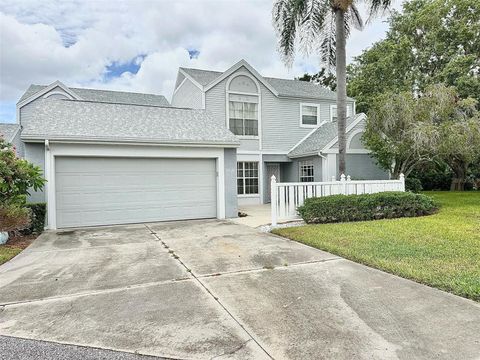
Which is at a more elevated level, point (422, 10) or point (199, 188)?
point (422, 10)

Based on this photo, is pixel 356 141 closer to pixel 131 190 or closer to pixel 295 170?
pixel 295 170

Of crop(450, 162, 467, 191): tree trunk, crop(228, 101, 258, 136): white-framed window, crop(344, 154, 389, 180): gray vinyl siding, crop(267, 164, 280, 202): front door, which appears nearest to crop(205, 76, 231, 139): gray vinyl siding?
crop(228, 101, 258, 136): white-framed window

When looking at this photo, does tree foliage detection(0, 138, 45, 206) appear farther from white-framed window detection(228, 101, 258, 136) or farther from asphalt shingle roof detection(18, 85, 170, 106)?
asphalt shingle roof detection(18, 85, 170, 106)

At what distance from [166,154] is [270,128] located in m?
7.69

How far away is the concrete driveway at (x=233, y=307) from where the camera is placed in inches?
126

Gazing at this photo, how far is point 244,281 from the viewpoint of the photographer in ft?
16.7

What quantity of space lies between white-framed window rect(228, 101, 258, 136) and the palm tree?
398cm

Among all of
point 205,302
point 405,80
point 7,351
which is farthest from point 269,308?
point 405,80

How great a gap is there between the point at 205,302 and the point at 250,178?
13.3 meters

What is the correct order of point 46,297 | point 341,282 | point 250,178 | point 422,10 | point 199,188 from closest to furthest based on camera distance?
point 46,297
point 341,282
point 199,188
point 250,178
point 422,10

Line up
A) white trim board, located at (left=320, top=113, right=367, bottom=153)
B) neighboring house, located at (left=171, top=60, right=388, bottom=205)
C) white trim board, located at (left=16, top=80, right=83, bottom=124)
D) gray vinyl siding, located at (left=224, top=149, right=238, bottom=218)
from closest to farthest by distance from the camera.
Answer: gray vinyl siding, located at (left=224, top=149, right=238, bottom=218)
white trim board, located at (left=320, top=113, right=367, bottom=153)
neighboring house, located at (left=171, top=60, right=388, bottom=205)
white trim board, located at (left=16, top=80, right=83, bottom=124)

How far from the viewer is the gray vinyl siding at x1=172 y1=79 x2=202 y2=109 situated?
677 inches

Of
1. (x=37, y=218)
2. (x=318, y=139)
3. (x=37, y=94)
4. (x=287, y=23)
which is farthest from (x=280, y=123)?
(x=37, y=94)

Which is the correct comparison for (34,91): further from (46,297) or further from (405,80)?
(405,80)
